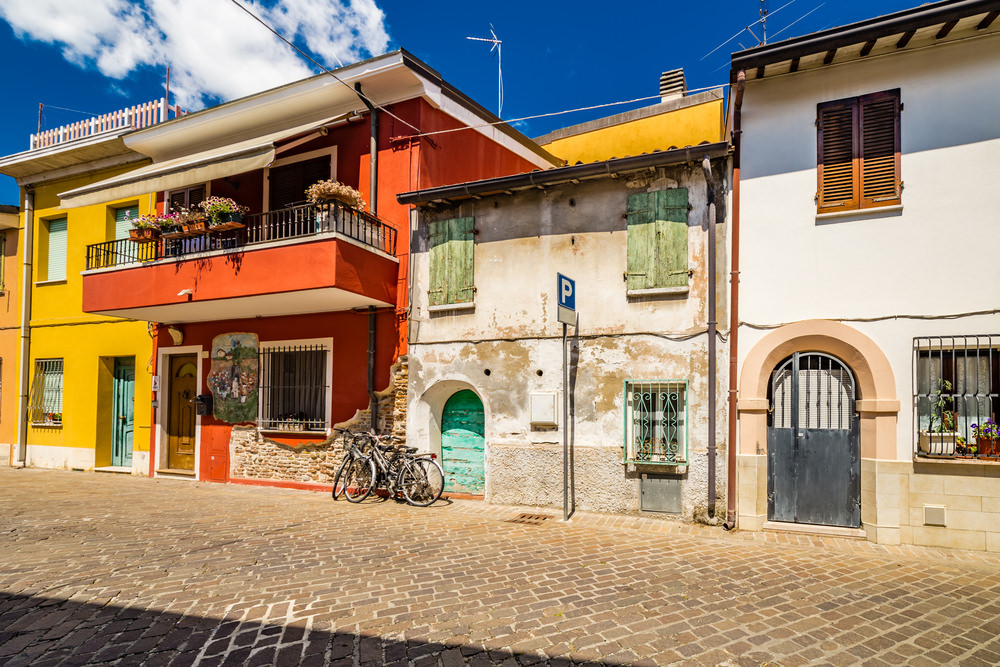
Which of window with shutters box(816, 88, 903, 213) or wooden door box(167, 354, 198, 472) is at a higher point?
window with shutters box(816, 88, 903, 213)

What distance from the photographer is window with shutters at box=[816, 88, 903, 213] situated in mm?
7566

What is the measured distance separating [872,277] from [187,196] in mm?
14050

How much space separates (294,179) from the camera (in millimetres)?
12266

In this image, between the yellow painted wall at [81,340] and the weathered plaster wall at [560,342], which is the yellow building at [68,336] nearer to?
the yellow painted wall at [81,340]

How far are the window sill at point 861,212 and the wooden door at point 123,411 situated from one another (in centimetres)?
1525

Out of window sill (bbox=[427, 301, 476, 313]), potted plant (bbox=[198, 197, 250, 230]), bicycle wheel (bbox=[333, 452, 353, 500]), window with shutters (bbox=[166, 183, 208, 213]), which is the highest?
window with shutters (bbox=[166, 183, 208, 213])

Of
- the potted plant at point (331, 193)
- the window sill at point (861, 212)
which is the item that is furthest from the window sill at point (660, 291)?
the potted plant at point (331, 193)

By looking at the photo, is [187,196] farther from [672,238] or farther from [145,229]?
[672,238]

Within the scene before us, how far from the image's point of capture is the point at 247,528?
792cm

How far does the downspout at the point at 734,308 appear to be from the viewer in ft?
25.9

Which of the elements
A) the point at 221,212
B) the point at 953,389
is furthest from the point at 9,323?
the point at 953,389

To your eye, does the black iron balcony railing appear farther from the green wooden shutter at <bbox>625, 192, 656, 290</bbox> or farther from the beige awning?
the green wooden shutter at <bbox>625, 192, 656, 290</bbox>

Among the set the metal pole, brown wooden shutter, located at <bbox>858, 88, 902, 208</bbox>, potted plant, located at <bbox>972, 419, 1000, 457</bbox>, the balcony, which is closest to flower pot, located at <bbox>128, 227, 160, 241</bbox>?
the balcony

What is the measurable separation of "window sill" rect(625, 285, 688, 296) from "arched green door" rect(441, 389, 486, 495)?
11.1 ft
